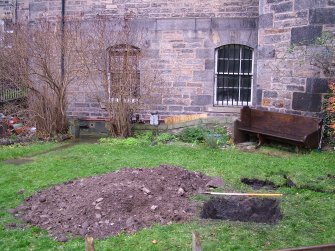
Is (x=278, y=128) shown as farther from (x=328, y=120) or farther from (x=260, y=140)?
(x=328, y=120)

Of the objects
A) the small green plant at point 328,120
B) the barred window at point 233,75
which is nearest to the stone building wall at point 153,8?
the barred window at point 233,75

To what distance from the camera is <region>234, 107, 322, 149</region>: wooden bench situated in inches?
400

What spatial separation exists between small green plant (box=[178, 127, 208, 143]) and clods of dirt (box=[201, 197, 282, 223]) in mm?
5152

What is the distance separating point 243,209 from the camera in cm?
652

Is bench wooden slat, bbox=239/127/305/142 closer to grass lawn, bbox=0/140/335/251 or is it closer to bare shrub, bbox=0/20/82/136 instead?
grass lawn, bbox=0/140/335/251

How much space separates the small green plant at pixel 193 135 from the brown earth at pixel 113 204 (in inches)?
180

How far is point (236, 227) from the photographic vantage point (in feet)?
18.7

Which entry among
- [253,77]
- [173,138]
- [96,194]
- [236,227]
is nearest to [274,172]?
[236,227]

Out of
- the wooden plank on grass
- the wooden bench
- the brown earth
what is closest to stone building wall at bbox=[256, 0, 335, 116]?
the wooden bench

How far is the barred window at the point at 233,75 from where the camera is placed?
45.5ft

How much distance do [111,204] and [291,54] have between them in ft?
22.8

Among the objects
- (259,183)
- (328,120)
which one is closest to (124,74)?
(328,120)

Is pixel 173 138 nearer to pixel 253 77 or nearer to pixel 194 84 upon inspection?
pixel 194 84

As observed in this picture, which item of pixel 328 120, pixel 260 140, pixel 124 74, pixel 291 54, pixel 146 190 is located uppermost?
pixel 291 54
